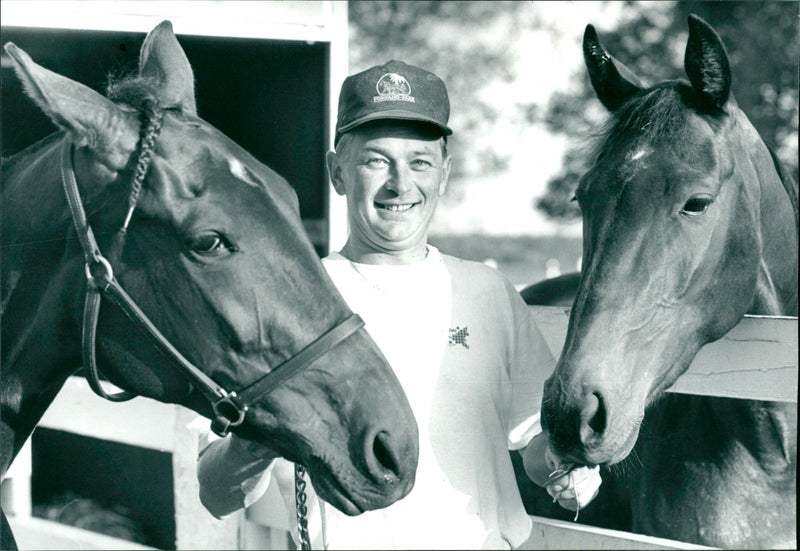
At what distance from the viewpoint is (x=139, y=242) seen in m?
1.74

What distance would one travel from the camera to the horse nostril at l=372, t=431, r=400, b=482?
1.69 meters

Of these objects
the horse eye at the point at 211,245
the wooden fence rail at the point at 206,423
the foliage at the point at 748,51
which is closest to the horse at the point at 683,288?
the wooden fence rail at the point at 206,423

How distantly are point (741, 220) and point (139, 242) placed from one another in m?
1.47

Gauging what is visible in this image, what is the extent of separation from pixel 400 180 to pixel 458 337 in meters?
0.41

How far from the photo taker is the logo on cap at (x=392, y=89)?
212cm

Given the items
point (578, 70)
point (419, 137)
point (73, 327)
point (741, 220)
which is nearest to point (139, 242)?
point (73, 327)

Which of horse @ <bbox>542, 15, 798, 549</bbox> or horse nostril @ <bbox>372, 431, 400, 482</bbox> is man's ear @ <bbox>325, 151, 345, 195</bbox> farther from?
horse nostril @ <bbox>372, 431, 400, 482</bbox>

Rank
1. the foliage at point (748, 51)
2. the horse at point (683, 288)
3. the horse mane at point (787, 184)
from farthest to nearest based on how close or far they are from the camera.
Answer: the foliage at point (748, 51)
the horse mane at point (787, 184)
the horse at point (683, 288)

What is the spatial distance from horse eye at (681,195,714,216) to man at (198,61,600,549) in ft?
1.61

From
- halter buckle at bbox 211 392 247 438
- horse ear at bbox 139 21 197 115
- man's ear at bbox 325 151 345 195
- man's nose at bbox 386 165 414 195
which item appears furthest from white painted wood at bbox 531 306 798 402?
horse ear at bbox 139 21 197 115

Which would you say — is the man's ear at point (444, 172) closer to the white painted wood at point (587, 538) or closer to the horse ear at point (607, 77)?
the horse ear at point (607, 77)

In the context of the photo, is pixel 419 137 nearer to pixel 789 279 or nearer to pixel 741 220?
pixel 741 220

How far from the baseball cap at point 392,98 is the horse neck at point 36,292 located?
0.70 meters

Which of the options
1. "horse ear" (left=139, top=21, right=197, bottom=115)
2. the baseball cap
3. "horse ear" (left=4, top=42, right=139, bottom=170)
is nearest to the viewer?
"horse ear" (left=4, top=42, right=139, bottom=170)
